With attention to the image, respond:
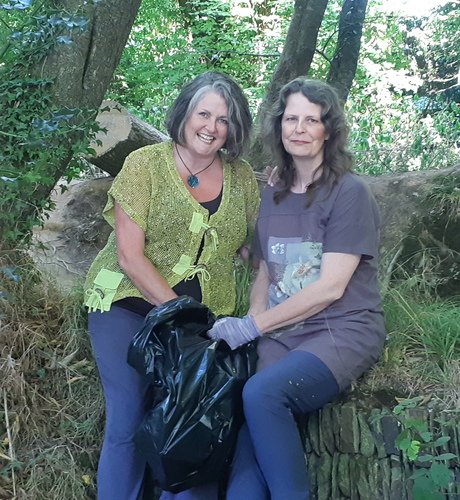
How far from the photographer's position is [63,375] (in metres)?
3.30

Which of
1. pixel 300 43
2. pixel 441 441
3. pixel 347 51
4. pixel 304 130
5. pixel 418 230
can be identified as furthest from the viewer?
pixel 347 51

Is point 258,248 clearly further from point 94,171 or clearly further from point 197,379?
point 94,171

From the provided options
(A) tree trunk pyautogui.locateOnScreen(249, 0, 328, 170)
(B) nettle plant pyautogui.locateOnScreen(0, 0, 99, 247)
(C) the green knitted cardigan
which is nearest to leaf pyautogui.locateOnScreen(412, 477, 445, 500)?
(C) the green knitted cardigan

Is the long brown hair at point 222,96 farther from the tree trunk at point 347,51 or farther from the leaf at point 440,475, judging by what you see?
the tree trunk at point 347,51

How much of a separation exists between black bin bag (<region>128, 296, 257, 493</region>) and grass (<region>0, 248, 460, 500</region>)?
0.66m

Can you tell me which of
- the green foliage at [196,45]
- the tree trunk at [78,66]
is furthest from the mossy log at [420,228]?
the green foliage at [196,45]

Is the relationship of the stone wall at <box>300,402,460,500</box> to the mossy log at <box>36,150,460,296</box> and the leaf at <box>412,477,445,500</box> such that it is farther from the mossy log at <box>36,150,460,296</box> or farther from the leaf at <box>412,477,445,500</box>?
the mossy log at <box>36,150,460,296</box>

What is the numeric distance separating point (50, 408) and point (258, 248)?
4.34ft

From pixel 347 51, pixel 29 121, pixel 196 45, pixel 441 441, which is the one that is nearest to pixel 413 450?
pixel 441 441

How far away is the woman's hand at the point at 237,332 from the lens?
8.61ft

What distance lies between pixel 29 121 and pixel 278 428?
2067mm

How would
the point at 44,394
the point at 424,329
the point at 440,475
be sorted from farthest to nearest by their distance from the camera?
the point at 44,394 < the point at 424,329 < the point at 440,475

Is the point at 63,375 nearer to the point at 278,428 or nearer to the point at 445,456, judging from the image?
the point at 278,428

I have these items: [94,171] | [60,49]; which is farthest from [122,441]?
[94,171]
